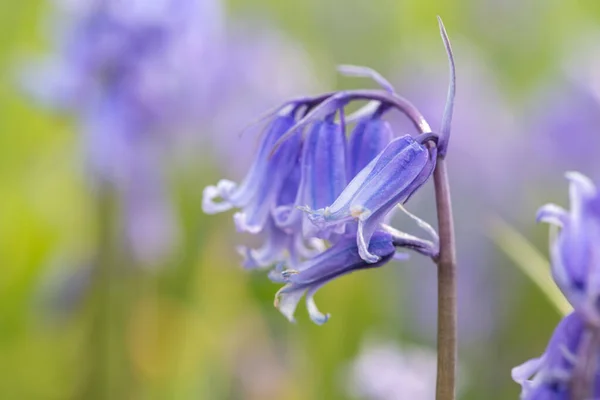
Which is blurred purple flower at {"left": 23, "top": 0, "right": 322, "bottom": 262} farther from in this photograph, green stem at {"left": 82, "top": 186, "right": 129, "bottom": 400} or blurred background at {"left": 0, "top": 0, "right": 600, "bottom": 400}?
green stem at {"left": 82, "top": 186, "right": 129, "bottom": 400}

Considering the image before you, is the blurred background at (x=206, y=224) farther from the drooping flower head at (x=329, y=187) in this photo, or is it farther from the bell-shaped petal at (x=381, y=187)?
the bell-shaped petal at (x=381, y=187)

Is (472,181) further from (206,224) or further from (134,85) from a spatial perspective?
(134,85)

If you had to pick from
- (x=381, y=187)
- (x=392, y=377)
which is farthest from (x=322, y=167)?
(x=392, y=377)

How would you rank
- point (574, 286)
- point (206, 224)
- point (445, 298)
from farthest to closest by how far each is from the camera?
point (206, 224)
point (445, 298)
point (574, 286)

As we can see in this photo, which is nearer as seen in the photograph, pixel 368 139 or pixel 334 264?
pixel 334 264

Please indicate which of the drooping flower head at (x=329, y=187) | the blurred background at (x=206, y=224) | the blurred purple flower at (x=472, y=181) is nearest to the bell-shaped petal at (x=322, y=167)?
the drooping flower head at (x=329, y=187)

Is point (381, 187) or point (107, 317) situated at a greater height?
point (381, 187)
